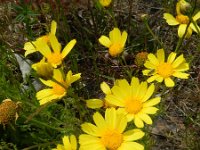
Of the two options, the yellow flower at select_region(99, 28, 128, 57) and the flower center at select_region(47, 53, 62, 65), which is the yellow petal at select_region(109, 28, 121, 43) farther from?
the flower center at select_region(47, 53, 62, 65)

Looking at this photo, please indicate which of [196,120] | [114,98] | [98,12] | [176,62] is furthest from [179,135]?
[98,12]

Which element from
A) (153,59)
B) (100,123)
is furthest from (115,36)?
(100,123)

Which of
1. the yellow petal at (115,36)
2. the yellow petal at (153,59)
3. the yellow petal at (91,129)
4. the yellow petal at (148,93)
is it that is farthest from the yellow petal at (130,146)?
the yellow petal at (115,36)

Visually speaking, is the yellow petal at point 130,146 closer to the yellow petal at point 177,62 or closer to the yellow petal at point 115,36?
the yellow petal at point 177,62

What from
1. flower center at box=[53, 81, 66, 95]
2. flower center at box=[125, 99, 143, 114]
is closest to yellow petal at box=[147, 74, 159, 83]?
flower center at box=[125, 99, 143, 114]

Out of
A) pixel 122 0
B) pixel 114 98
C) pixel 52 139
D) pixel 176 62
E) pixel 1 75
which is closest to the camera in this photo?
pixel 114 98

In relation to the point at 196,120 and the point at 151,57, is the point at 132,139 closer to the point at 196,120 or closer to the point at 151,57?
the point at 151,57

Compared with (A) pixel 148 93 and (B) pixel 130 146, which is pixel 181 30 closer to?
(A) pixel 148 93
